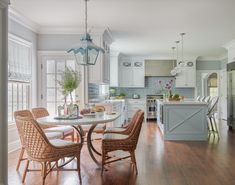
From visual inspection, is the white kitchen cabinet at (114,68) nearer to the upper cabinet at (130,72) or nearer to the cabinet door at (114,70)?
the cabinet door at (114,70)

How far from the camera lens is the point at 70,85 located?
397 cm

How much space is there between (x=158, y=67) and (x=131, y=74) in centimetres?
120

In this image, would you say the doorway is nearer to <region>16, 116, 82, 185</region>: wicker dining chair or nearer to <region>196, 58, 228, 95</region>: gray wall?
<region>196, 58, 228, 95</region>: gray wall

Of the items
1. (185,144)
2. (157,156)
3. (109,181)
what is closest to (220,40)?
(185,144)

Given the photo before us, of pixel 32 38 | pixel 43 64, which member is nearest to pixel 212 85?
pixel 43 64

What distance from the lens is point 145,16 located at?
5.24 m

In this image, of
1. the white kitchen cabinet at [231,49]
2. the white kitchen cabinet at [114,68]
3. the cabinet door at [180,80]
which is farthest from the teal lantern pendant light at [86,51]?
the cabinet door at [180,80]

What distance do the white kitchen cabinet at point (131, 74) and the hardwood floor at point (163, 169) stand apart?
5670 mm

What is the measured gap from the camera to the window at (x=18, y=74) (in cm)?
504

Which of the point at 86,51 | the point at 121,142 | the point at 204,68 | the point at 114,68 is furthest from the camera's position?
the point at 204,68

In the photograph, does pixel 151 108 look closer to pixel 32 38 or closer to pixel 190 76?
pixel 190 76

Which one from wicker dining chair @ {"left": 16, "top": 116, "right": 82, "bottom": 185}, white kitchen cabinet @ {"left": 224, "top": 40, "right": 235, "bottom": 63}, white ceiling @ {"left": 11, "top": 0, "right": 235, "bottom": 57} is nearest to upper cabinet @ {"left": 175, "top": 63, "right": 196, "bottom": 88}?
white kitchen cabinet @ {"left": 224, "top": 40, "right": 235, "bottom": 63}

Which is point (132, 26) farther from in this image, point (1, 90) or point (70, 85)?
point (1, 90)

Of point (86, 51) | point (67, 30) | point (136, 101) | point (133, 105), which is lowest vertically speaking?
point (133, 105)
